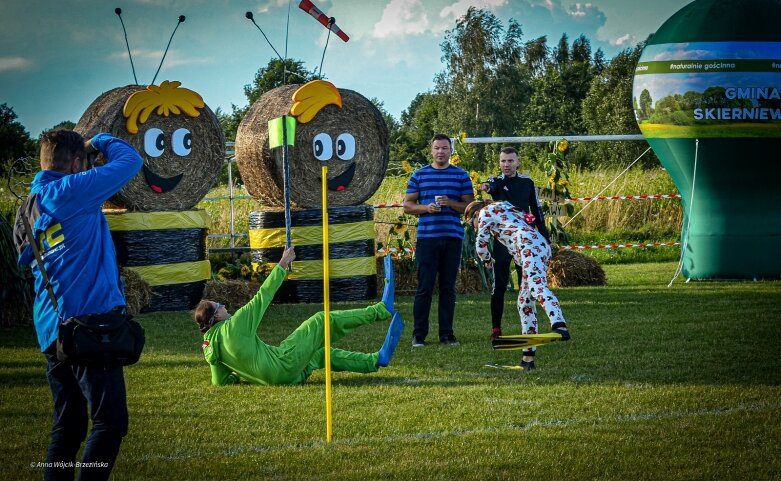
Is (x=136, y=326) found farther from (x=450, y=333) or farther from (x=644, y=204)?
(x=644, y=204)

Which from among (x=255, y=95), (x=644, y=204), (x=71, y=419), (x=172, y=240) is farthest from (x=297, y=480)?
(x=255, y=95)

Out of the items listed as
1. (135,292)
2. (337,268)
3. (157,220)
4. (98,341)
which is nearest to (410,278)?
(337,268)

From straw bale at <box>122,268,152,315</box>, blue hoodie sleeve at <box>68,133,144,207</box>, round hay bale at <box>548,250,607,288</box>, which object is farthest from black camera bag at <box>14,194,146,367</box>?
round hay bale at <box>548,250,607,288</box>

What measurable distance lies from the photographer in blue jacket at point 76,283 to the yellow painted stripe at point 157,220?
8.14m

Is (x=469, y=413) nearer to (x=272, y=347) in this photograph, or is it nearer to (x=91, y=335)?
(x=272, y=347)

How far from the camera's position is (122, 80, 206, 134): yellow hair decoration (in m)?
13.2

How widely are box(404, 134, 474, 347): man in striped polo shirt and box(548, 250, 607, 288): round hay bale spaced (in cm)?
Answer: 578

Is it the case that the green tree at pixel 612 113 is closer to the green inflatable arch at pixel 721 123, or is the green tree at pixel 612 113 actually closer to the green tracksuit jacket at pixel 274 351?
the green inflatable arch at pixel 721 123

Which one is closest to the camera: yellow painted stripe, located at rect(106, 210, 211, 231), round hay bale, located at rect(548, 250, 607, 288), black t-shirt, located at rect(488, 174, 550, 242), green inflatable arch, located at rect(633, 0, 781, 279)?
black t-shirt, located at rect(488, 174, 550, 242)

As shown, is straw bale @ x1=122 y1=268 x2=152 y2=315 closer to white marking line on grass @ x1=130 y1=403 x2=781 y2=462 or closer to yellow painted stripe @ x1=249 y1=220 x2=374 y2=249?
yellow painted stripe @ x1=249 y1=220 x2=374 y2=249

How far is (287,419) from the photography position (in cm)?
700

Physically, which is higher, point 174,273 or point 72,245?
point 72,245

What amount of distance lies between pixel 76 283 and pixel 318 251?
9.32 metres

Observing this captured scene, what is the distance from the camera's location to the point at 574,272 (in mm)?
15930
